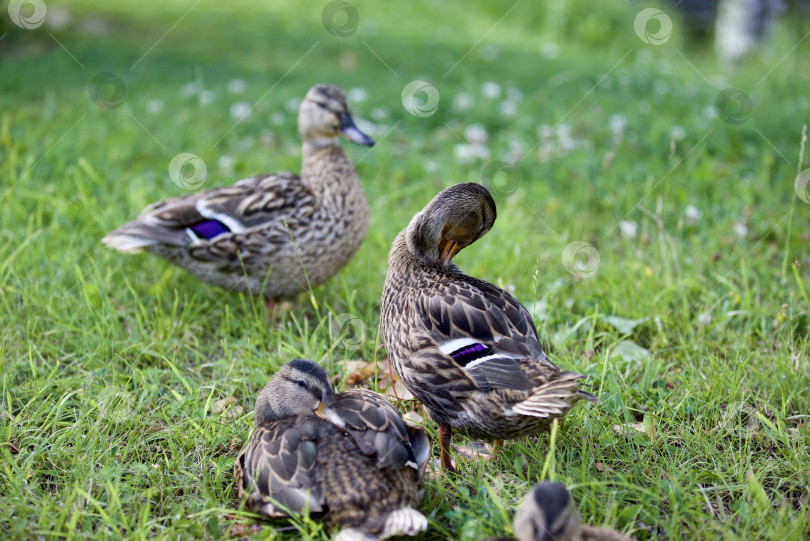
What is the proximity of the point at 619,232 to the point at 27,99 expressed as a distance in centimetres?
609

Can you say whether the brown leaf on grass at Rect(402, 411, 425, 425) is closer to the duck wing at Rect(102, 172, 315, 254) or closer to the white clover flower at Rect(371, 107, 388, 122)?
the duck wing at Rect(102, 172, 315, 254)

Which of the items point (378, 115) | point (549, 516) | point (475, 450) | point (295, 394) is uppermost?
point (378, 115)

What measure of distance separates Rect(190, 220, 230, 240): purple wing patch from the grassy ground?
473 millimetres

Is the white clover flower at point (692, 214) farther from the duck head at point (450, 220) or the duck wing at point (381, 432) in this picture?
the duck wing at point (381, 432)

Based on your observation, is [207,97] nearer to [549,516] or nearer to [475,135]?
[475,135]

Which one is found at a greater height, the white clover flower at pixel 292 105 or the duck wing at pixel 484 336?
the white clover flower at pixel 292 105

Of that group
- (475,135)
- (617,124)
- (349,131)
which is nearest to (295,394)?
(349,131)

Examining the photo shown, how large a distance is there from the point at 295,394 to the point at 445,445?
725 millimetres

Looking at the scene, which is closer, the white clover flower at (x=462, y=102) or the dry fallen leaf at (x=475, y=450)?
the dry fallen leaf at (x=475, y=450)

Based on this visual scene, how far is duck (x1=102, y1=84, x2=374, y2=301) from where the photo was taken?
14.3ft

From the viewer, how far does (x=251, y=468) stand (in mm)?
2814

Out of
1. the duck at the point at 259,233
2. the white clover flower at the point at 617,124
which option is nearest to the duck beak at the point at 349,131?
the duck at the point at 259,233

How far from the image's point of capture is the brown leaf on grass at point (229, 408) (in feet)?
11.4

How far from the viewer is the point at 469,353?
3.05 metres
